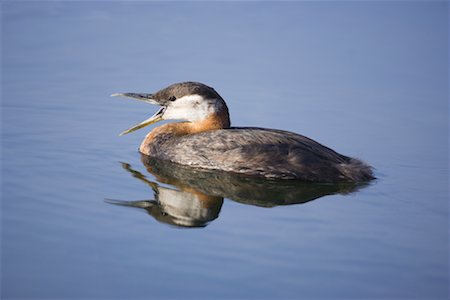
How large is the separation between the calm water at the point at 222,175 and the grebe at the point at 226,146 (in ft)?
0.84

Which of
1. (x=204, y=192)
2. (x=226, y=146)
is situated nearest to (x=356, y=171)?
(x=226, y=146)

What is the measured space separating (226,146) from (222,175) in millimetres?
349

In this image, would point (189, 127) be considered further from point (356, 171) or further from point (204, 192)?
point (356, 171)

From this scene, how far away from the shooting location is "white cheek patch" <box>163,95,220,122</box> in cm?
940

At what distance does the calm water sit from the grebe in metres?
0.26

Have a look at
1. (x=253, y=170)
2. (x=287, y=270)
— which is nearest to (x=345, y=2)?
(x=253, y=170)

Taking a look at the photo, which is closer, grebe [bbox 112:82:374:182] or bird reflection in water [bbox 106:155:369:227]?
bird reflection in water [bbox 106:155:369:227]

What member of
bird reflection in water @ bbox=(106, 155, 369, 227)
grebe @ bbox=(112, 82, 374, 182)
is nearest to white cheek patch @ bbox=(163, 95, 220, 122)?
grebe @ bbox=(112, 82, 374, 182)

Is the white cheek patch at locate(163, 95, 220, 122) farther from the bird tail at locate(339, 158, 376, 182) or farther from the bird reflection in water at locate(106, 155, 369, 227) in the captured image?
the bird tail at locate(339, 158, 376, 182)

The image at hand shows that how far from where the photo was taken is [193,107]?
9.47 metres

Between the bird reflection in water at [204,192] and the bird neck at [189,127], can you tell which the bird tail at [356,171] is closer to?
the bird reflection in water at [204,192]

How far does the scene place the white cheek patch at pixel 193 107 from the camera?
940 cm

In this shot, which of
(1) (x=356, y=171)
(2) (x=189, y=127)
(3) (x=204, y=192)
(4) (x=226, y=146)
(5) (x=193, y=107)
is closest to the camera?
(3) (x=204, y=192)

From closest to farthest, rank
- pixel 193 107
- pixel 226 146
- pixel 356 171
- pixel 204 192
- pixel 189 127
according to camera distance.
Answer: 1. pixel 204 192
2. pixel 356 171
3. pixel 226 146
4. pixel 193 107
5. pixel 189 127
